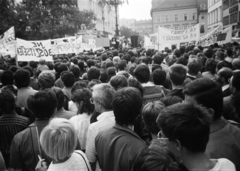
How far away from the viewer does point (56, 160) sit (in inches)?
87.5

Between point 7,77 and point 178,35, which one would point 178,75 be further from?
point 178,35

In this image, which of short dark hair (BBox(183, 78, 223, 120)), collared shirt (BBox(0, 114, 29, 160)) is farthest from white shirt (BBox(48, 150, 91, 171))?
collared shirt (BBox(0, 114, 29, 160))

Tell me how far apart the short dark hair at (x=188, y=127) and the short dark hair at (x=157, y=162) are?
0.70 feet

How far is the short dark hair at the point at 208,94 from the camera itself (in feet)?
7.67

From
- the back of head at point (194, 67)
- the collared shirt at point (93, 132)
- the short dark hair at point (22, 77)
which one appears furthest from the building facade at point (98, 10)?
the collared shirt at point (93, 132)

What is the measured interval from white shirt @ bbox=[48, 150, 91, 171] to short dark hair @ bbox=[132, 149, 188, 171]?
2.79 feet

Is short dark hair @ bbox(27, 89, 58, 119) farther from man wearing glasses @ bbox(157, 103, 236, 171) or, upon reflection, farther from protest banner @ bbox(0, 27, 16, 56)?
protest banner @ bbox(0, 27, 16, 56)

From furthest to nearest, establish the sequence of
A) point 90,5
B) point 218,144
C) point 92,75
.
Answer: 1. point 90,5
2. point 92,75
3. point 218,144

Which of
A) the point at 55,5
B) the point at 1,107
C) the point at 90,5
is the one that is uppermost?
the point at 90,5

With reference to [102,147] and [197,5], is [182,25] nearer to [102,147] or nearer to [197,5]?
[197,5]

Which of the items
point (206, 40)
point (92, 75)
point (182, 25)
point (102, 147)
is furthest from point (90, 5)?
point (102, 147)

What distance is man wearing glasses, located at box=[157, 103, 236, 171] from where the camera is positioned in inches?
66.4

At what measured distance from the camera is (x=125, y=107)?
257cm

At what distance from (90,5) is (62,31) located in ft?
100
